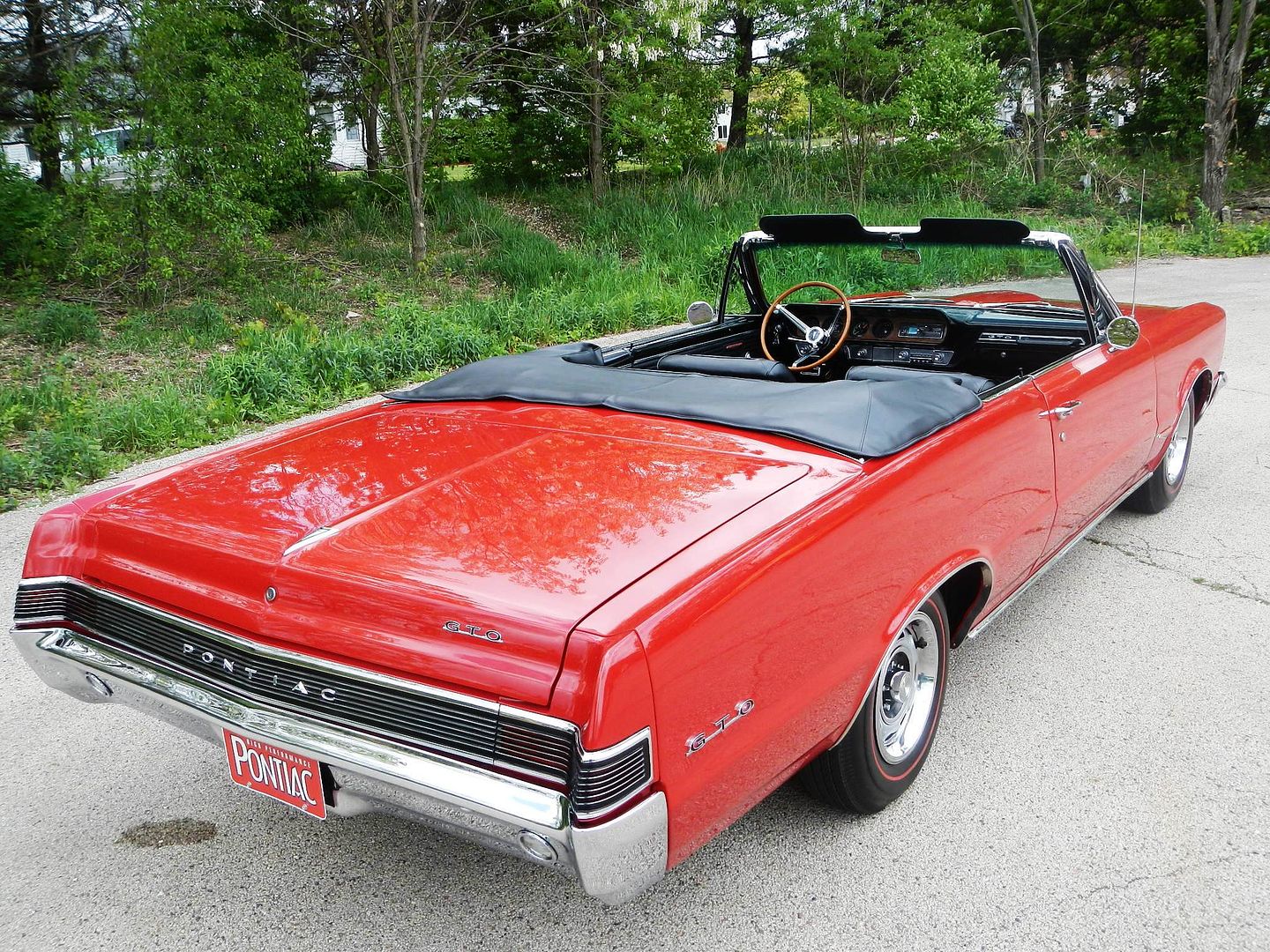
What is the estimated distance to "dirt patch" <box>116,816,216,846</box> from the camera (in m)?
2.74

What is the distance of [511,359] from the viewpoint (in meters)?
3.69

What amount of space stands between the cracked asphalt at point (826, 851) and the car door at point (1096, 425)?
56 cm

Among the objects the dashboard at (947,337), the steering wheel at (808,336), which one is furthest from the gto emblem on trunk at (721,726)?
the dashboard at (947,337)

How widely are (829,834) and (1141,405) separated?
7.64 ft

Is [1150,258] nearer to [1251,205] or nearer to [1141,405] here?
[1251,205]

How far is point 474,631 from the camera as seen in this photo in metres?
1.93

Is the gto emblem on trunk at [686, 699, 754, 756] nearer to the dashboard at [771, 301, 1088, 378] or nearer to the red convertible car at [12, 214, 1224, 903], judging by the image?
the red convertible car at [12, 214, 1224, 903]

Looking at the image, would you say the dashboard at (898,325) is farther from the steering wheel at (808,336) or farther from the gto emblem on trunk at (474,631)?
the gto emblem on trunk at (474,631)

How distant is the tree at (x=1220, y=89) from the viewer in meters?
17.0

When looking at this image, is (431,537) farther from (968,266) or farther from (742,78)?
(742,78)

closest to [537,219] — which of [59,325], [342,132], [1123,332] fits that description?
[342,132]

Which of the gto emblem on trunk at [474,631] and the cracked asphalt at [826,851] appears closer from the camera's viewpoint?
the gto emblem on trunk at [474,631]

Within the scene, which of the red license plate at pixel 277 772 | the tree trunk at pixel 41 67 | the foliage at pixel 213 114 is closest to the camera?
the red license plate at pixel 277 772

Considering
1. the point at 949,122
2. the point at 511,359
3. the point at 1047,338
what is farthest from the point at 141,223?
the point at 949,122
